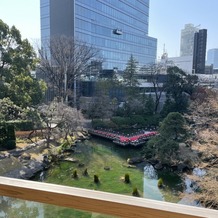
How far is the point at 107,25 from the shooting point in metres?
15.4

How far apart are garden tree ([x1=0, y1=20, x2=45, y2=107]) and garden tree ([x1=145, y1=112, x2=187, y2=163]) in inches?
143

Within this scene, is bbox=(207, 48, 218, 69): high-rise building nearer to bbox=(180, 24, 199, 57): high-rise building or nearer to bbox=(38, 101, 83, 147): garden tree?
bbox=(180, 24, 199, 57): high-rise building

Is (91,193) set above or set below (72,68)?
below

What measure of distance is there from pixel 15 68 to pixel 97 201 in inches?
258

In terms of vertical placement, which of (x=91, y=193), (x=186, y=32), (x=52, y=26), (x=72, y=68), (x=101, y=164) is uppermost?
(x=52, y=26)

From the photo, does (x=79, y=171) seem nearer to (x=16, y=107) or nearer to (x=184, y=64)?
(x=16, y=107)

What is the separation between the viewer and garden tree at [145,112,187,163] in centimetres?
623

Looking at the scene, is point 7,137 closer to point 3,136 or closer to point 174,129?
point 3,136

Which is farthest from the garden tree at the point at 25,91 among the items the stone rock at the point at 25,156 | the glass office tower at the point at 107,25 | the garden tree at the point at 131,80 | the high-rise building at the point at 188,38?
the glass office tower at the point at 107,25

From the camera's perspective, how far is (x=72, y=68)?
10.8 m

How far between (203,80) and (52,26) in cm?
866

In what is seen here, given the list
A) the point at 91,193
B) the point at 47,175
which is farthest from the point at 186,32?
the point at 91,193

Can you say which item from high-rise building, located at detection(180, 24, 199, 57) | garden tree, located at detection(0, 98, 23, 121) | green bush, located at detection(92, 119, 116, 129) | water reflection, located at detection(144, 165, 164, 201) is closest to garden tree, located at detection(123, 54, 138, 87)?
green bush, located at detection(92, 119, 116, 129)

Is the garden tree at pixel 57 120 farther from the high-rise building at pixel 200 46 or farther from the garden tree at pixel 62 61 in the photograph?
the high-rise building at pixel 200 46
